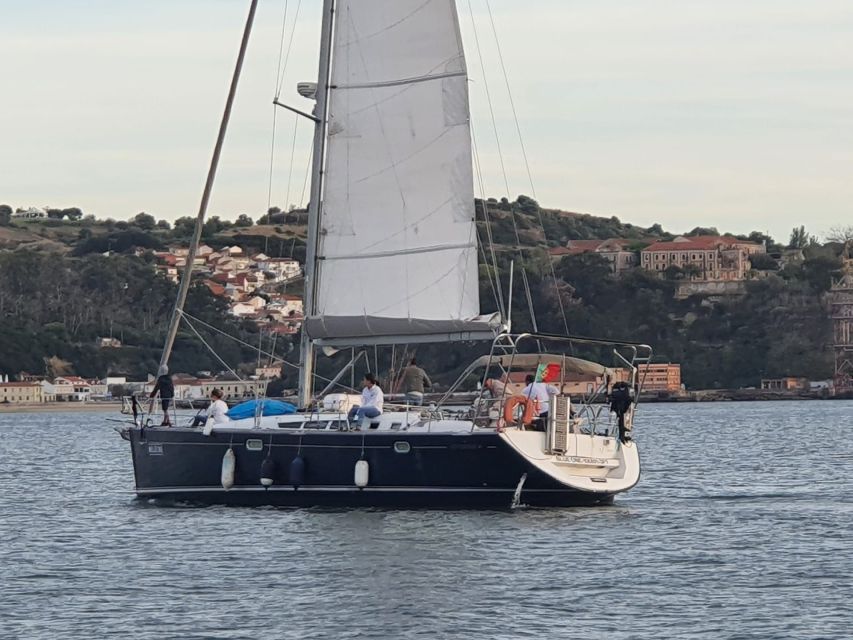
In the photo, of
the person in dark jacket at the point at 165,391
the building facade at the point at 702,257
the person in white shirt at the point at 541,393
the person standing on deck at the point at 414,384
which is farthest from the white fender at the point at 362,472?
the building facade at the point at 702,257

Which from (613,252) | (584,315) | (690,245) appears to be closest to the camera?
(584,315)

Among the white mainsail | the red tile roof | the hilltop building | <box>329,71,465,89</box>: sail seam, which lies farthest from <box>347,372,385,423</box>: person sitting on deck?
the red tile roof

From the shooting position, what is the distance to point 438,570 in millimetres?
22031

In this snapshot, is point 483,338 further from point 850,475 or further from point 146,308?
point 146,308

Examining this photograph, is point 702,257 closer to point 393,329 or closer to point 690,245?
point 690,245

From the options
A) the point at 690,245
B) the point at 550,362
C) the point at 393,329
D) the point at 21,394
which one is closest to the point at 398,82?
the point at 393,329

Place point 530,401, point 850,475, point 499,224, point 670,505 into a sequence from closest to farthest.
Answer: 1. point 530,401
2. point 670,505
3. point 850,475
4. point 499,224

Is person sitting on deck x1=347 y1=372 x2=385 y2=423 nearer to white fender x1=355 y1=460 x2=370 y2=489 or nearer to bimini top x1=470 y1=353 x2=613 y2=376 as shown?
white fender x1=355 y1=460 x2=370 y2=489

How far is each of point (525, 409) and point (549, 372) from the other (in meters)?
1.72

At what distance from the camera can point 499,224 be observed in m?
190

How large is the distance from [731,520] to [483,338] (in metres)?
4.93

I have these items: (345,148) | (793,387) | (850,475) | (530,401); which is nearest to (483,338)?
(530,401)

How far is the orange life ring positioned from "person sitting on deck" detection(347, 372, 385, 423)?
6.67 ft

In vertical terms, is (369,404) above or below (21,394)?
above
